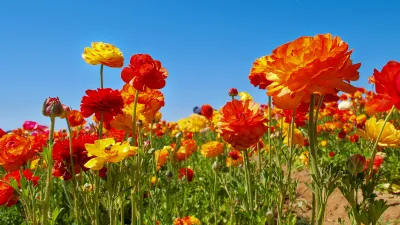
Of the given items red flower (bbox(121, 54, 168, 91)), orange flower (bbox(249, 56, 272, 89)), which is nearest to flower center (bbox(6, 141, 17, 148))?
red flower (bbox(121, 54, 168, 91))

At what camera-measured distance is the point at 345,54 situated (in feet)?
3.85

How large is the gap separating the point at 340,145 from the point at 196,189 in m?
2.85

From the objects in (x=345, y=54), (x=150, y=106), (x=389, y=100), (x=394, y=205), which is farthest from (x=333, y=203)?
(x=345, y=54)

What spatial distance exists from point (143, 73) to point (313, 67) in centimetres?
80

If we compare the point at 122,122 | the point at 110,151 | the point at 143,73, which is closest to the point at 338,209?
the point at 122,122

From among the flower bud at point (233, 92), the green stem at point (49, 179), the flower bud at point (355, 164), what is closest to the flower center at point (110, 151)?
the green stem at point (49, 179)

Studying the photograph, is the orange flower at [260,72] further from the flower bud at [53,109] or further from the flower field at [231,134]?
the flower bud at [53,109]

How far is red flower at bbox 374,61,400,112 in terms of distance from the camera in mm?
1267

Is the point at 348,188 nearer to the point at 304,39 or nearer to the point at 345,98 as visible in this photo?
the point at 304,39

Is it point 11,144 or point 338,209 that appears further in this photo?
point 338,209

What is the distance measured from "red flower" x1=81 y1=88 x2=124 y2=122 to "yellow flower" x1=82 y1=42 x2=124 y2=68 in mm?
230

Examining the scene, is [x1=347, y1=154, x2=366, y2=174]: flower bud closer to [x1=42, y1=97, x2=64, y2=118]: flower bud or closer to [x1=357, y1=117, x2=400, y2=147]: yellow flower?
[x1=357, y1=117, x2=400, y2=147]: yellow flower

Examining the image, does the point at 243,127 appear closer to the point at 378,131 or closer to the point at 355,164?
the point at 355,164

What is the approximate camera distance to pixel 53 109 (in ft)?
5.19
